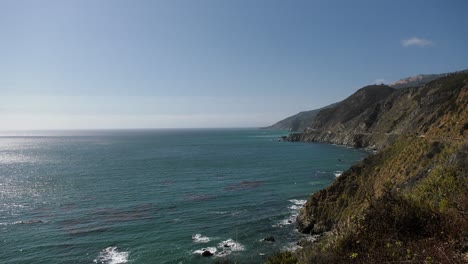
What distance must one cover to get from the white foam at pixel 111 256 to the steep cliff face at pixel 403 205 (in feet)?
65.9

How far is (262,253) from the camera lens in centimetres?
3198

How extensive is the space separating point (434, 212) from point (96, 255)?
32.0 metres

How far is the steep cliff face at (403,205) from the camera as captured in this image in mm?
8922

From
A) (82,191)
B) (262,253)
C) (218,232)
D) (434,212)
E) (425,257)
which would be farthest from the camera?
(82,191)

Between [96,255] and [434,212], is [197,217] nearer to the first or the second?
[96,255]

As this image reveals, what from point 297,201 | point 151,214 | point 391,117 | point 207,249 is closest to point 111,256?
point 207,249

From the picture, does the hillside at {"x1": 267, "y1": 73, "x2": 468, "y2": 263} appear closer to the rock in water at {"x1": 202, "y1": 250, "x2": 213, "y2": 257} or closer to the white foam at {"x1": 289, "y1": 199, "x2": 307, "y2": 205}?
the white foam at {"x1": 289, "y1": 199, "x2": 307, "y2": 205}

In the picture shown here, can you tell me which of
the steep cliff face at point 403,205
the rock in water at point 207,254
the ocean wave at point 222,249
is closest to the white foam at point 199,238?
the ocean wave at point 222,249

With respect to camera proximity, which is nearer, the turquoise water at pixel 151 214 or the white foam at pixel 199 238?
the turquoise water at pixel 151 214

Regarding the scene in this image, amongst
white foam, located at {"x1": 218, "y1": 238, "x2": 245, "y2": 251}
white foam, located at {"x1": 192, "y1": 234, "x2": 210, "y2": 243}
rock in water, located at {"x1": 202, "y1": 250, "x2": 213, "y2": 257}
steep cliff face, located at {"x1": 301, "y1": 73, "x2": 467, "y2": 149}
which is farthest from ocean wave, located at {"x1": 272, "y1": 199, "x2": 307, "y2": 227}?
steep cliff face, located at {"x1": 301, "y1": 73, "x2": 467, "y2": 149}

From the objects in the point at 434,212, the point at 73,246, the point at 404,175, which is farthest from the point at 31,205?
the point at 434,212

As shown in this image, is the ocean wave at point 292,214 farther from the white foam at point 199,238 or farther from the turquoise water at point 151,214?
the white foam at point 199,238

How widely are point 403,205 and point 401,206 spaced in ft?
0.25

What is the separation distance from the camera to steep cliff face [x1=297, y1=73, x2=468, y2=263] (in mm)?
8922
